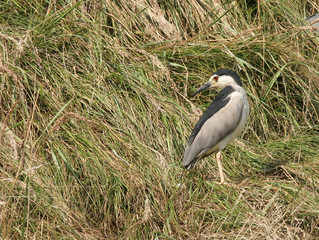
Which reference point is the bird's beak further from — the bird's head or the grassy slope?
the grassy slope

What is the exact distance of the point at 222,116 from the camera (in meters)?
4.22

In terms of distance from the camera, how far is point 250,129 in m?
4.46

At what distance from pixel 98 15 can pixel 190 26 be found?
0.92 metres

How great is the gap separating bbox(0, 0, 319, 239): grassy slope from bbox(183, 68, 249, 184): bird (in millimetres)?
132

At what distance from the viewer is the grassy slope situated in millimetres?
3230

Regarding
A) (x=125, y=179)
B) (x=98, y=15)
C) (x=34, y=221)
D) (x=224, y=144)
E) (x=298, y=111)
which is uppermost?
(x=98, y=15)

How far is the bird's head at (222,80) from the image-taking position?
4.26m

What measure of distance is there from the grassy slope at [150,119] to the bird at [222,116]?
0.43 ft

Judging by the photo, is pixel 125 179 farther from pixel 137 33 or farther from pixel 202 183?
pixel 137 33

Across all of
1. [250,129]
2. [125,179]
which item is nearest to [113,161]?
[125,179]

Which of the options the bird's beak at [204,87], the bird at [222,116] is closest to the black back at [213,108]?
the bird at [222,116]

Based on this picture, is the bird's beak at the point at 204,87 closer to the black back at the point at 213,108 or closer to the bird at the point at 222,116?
the bird at the point at 222,116

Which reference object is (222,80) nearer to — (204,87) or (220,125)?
(204,87)

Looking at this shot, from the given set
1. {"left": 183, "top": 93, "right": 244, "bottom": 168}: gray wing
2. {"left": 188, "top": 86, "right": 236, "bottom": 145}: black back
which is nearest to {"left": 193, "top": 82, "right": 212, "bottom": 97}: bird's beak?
{"left": 188, "top": 86, "right": 236, "bottom": 145}: black back
